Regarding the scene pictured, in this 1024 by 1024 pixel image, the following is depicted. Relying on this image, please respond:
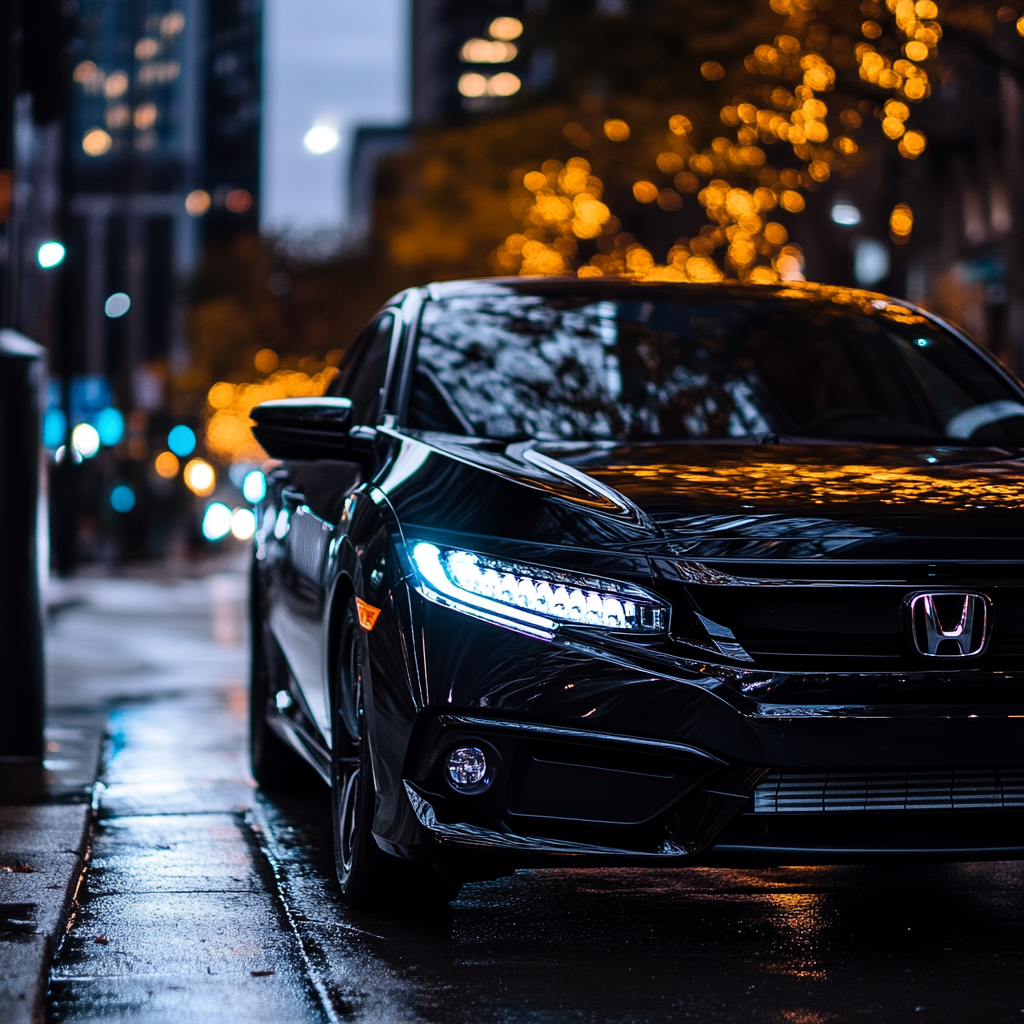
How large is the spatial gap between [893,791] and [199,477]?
1759 inches

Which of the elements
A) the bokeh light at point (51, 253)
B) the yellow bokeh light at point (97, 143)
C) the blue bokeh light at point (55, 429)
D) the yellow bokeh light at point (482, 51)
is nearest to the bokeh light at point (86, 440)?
the blue bokeh light at point (55, 429)

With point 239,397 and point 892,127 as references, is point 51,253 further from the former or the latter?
point 239,397

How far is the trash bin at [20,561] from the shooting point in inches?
304

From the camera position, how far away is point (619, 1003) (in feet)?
14.6

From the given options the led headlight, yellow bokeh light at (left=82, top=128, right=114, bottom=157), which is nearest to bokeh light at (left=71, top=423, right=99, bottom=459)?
the led headlight

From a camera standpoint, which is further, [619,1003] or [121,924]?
[121,924]

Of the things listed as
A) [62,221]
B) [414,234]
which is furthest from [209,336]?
[62,221]

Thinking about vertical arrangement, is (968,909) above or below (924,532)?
below

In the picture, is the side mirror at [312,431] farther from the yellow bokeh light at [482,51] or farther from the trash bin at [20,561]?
the yellow bokeh light at [482,51]

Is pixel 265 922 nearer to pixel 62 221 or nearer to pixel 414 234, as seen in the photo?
pixel 62 221

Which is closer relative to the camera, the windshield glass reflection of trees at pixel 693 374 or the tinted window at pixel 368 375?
the windshield glass reflection of trees at pixel 693 374

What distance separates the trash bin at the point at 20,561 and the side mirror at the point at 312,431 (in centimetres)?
201

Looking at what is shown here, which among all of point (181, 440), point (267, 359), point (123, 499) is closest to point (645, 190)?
point (123, 499)

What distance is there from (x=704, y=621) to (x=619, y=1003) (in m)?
0.83
